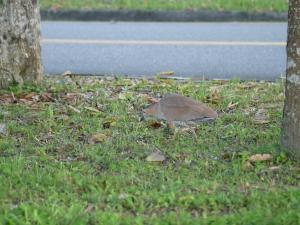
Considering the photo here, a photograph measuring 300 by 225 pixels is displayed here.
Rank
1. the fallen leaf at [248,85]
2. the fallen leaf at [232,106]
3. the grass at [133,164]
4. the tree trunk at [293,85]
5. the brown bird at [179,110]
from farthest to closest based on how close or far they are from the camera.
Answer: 1. the fallen leaf at [248,85]
2. the fallen leaf at [232,106]
3. the brown bird at [179,110]
4. the tree trunk at [293,85]
5. the grass at [133,164]

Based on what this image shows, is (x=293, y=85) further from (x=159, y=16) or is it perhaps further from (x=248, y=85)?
(x=159, y=16)

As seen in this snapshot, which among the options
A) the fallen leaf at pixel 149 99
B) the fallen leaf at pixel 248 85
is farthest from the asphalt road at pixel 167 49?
the fallen leaf at pixel 149 99

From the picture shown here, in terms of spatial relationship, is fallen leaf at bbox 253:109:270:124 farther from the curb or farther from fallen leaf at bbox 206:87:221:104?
the curb

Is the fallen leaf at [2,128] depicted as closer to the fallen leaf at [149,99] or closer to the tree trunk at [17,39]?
the tree trunk at [17,39]

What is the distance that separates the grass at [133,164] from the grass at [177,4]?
12.5 feet

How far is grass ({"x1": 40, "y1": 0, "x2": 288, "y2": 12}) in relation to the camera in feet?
31.6

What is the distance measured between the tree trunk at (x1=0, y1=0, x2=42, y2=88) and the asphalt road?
4.76 feet

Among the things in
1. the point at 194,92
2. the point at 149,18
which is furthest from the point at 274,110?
the point at 149,18

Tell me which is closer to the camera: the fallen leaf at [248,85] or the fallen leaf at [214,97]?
the fallen leaf at [214,97]

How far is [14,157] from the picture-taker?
4.43m

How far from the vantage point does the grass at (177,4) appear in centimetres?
962

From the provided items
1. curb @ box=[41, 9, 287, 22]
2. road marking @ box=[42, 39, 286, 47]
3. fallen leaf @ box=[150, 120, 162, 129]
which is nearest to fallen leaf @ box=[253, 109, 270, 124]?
fallen leaf @ box=[150, 120, 162, 129]

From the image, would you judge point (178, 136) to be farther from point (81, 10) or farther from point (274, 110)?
point (81, 10)

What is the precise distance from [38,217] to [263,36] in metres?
5.60
